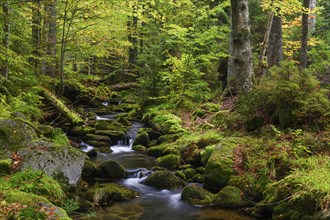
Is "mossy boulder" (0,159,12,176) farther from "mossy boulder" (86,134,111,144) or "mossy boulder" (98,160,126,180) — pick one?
"mossy boulder" (86,134,111,144)

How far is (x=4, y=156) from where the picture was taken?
642 centimetres

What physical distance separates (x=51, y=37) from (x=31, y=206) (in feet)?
42.1

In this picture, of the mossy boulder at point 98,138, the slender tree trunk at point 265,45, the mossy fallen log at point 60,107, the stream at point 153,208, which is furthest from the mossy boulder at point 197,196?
the slender tree trunk at point 265,45

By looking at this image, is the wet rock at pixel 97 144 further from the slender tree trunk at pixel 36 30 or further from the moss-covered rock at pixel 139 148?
the slender tree trunk at pixel 36 30

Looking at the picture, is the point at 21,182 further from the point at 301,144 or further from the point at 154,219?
the point at 301,144

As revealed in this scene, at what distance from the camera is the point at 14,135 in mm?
7164

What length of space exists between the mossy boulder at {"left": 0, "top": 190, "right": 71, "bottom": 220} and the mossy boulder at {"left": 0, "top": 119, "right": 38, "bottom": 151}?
2230 millimetres

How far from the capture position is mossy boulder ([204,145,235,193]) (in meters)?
7.85

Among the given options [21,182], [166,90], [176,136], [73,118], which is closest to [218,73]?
[166,90]

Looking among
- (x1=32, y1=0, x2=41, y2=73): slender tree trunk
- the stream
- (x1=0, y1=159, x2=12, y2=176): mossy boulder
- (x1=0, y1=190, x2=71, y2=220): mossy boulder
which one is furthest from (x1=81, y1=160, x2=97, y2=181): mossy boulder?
(x1=32, y1=0, x2=41, y2=73): slender tree trunk

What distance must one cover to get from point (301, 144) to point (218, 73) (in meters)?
10.1

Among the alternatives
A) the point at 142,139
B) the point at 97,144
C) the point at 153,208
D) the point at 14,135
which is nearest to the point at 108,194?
the point at 153,208

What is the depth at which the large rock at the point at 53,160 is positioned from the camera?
6.50 m

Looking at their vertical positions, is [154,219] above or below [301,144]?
below
